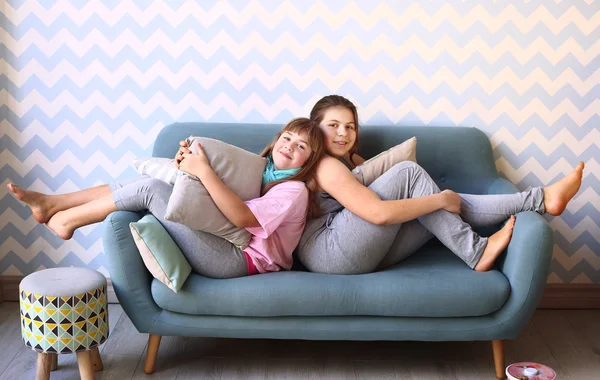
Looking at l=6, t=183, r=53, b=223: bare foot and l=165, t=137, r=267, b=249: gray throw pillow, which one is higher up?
l=165, t=137, r=267, b=249: gray throw pillow

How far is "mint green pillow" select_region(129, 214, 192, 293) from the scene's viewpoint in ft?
7.58

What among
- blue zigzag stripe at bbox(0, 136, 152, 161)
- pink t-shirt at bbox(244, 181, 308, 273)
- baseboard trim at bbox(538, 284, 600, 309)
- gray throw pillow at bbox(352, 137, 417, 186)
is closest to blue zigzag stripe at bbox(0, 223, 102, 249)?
blue zigzag stripe at bbox(0, 136, 152, 161)

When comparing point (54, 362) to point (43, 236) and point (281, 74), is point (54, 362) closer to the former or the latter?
point (43, 236)

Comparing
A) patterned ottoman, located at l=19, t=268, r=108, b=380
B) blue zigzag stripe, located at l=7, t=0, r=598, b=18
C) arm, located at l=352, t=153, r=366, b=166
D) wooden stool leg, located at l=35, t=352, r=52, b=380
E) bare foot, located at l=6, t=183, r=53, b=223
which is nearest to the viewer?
patterned ottoman, located at l=19, t=268, r=108, b=380

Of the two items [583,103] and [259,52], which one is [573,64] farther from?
[259,52]

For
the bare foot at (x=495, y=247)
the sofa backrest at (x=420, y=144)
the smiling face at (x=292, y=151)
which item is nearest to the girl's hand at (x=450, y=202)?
the bare foot at (x=495, y=247)

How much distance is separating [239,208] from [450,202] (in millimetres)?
757

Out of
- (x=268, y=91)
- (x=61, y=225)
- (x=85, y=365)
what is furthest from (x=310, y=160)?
(x=85, y=365)

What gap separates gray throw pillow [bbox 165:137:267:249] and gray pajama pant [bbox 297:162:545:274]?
267mm

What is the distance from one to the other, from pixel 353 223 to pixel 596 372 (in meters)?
1.08

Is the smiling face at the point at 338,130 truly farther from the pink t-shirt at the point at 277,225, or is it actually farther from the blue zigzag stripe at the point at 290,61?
the blue zigzag stripe at the point at 290,61

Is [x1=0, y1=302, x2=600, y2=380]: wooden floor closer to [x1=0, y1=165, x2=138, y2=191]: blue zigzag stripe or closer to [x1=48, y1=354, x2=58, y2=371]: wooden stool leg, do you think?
[x1=48, y1=354, x2=58, y2=371]: wooden stool leg

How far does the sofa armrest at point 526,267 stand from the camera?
2.36 metres

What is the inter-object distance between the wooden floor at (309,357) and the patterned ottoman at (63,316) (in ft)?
0.63
